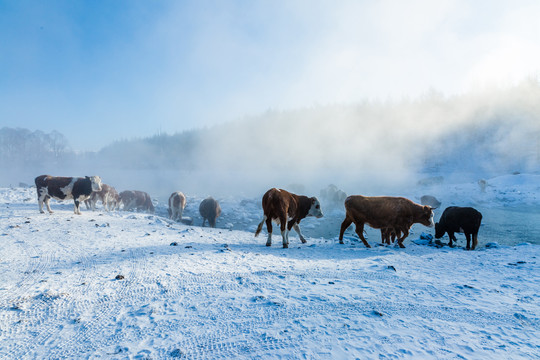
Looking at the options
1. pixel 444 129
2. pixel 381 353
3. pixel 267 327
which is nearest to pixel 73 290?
pixel 267 327

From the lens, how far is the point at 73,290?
134 inches

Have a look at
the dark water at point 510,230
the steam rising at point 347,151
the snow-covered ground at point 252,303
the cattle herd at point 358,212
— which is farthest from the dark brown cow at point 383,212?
the steam rising at point 347,151

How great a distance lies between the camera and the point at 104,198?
1409cm

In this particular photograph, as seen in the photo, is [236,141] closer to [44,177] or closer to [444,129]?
[444,129]

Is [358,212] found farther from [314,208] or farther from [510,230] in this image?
[510,230]

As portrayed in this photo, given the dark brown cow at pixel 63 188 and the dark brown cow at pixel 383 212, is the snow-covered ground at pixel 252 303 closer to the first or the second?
the dark brown cow at pixel 383 212

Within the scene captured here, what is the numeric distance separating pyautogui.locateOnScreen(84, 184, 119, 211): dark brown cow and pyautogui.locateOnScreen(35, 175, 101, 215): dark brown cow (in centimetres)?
260

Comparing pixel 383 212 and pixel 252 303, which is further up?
pixel 383 212

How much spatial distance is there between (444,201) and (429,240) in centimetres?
2165

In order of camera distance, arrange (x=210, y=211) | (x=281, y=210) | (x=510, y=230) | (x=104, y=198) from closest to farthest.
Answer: (x=281, y=210)
(x=510, y=230)
(x=104, y=198)
(x=210, y=211)

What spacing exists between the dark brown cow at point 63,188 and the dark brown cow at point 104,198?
8.52ft

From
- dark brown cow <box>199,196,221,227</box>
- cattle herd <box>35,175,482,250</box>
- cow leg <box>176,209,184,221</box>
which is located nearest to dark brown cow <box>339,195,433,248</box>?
cattle herd <box>35,175,482,250</box>

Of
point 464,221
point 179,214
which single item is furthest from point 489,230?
point 179,214

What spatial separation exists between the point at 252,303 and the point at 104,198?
14.5 metres
